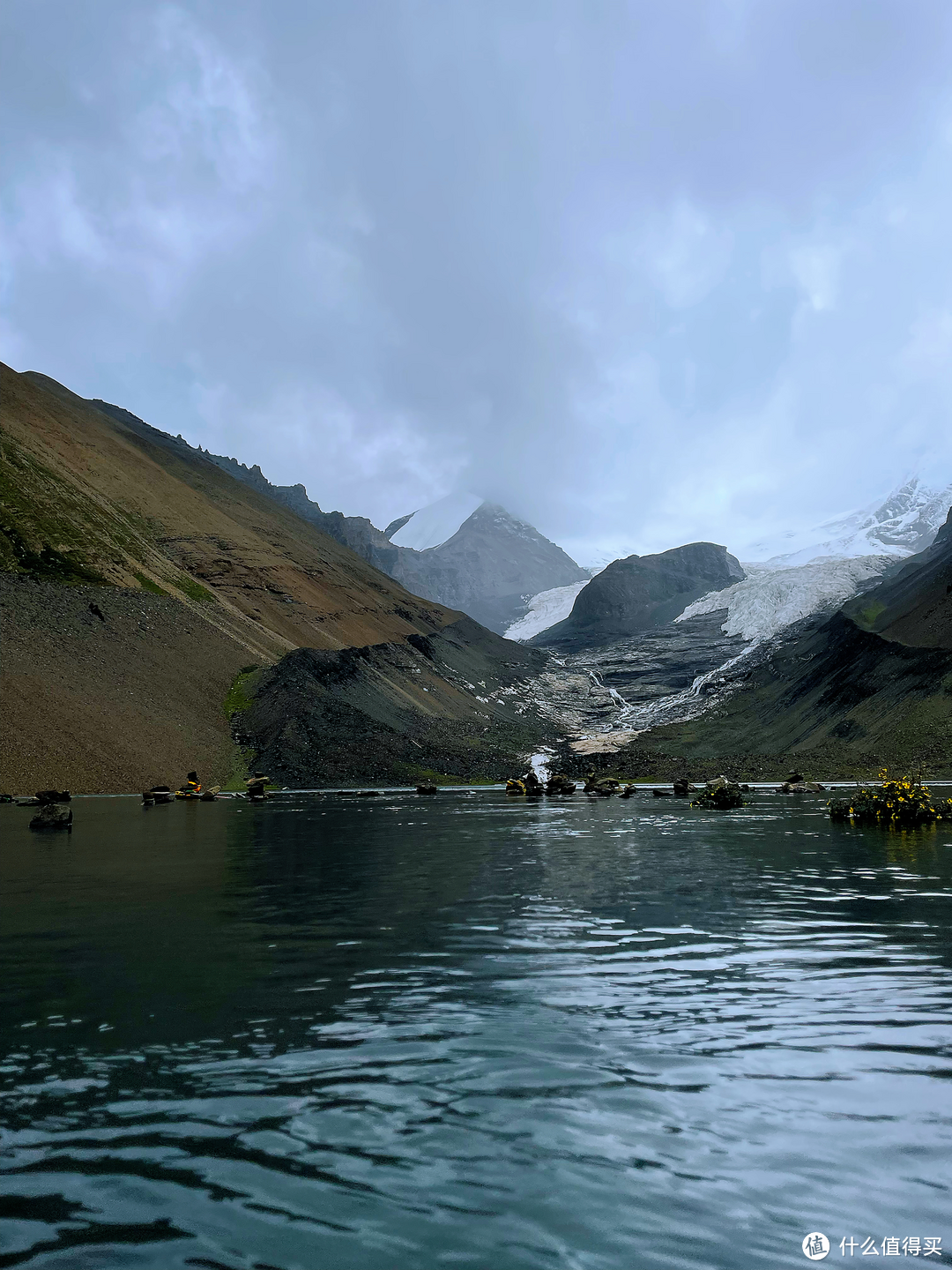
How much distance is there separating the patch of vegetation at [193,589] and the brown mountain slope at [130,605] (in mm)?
264

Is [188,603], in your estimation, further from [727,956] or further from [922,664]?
[727,956]

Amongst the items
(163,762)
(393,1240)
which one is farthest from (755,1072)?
(163,762)

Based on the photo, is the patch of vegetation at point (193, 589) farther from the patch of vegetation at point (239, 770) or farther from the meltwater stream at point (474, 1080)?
the meltwater stream at point (474, 1080)

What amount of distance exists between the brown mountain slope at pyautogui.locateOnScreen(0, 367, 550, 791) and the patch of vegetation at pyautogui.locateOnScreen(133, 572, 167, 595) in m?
0.19

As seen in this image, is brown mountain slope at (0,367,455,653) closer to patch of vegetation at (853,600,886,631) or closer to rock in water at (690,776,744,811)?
rock in water at (690,776,744,811)

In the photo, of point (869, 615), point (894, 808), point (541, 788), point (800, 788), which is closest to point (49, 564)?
point (541, 788)

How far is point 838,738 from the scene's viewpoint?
104625 millimetres

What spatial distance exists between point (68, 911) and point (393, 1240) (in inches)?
691

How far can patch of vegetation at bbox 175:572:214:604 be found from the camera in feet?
380

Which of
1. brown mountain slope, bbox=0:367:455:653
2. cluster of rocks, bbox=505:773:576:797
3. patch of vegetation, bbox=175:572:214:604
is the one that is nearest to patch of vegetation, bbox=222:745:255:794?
cluster of rocks, bbox=505:773:576:797

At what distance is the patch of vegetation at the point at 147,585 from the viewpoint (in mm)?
105938

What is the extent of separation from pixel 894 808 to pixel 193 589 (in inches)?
3707

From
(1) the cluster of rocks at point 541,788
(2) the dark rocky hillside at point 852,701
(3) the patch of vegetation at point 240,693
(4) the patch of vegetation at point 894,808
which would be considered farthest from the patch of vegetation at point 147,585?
(4) the patch of vegetation at point 894,808

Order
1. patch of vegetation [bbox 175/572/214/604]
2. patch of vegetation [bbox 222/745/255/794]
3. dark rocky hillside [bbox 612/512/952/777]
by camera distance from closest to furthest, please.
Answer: patch of vegetation [bbox 222/745/255/794] < dark rocky hillside [bbox 612/512/952/777] < patch of vegetation [bbox 175/572/214/604]
